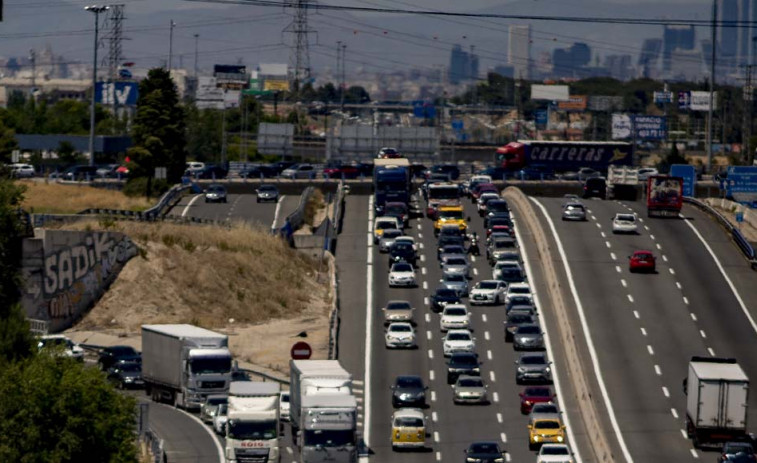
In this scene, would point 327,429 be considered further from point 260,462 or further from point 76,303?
point 76,303

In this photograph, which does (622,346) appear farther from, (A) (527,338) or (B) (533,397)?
(B) (533,397)

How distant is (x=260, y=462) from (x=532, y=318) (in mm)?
28851

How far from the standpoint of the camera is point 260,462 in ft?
163

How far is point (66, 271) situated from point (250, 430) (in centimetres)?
3185

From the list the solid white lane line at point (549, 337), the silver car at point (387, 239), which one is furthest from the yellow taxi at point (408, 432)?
the silver car at point (387, 239)

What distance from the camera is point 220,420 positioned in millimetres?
56312

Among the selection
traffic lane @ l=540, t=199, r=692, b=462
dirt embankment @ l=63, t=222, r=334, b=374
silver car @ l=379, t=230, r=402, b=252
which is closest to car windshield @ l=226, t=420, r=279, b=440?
traffic lane @ l=540, t=199, r=692, b=462

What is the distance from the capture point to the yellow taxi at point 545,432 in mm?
56688

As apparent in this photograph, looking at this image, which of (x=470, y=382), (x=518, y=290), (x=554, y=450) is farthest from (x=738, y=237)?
(x=554, y=450)

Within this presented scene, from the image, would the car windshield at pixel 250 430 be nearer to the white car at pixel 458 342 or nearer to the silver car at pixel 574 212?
the white car at pixel 458 342

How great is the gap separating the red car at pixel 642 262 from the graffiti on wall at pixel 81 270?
92.4 ft

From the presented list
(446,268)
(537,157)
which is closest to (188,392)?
(446,268)

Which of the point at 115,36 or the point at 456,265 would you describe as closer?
the point at 456,265

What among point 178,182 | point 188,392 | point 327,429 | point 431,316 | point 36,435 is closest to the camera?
point 36,435
